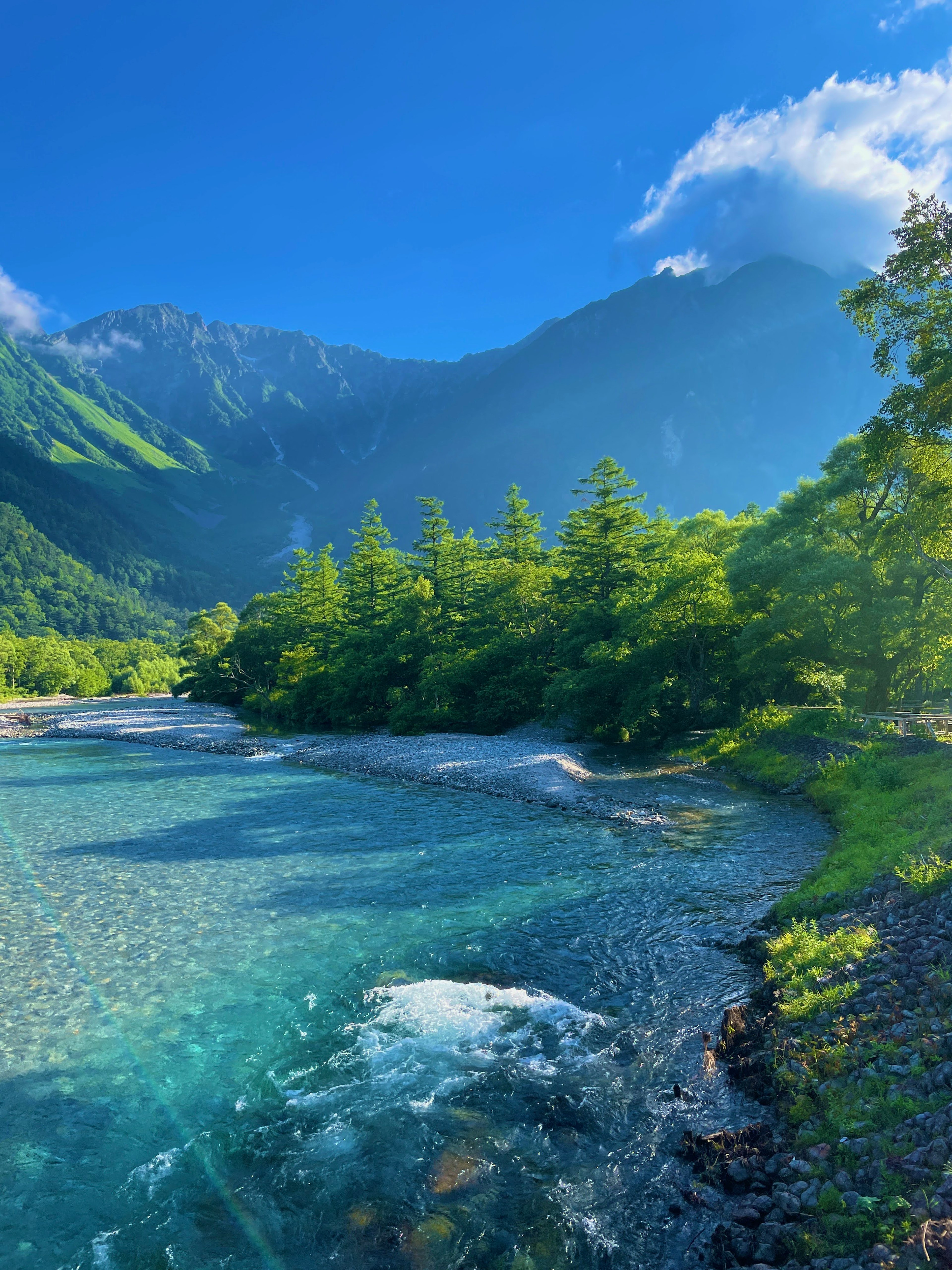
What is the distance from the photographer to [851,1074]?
25.1ft

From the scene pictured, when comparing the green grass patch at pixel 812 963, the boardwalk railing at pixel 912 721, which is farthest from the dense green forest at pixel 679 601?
the green grass patch at pixel 812 963

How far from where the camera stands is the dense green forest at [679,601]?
1836 centimetres

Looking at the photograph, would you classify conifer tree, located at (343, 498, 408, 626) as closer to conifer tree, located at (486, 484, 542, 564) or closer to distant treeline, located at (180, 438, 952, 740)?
distant treeline, located at (180, 438, 952, 740)

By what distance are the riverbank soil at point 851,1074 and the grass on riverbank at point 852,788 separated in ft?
0.31

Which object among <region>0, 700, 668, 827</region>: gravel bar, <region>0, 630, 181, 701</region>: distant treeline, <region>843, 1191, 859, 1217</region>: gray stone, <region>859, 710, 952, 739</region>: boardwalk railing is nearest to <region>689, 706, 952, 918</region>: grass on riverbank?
<region>859, 710, 952, 739</region>: boardwalk railing

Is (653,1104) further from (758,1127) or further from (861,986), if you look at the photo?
(861,986)

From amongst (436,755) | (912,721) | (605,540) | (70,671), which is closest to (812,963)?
(912,721)

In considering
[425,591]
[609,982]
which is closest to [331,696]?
[425,591]

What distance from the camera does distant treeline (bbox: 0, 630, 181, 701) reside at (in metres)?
125

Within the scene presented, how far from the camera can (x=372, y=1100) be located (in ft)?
29.1

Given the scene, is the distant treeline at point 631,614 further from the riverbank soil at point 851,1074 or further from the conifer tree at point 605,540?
the riverbank soil at point 851,1074

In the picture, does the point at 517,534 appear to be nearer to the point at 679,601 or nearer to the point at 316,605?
the point at 316,605

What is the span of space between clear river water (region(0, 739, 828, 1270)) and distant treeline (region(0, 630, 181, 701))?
117 m

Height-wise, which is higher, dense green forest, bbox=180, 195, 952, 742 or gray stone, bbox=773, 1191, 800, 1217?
dense green forest, bbox=180, 195, 952, 742
